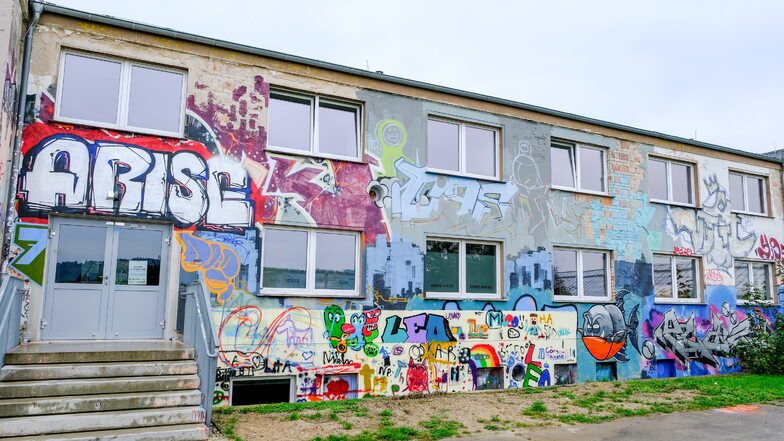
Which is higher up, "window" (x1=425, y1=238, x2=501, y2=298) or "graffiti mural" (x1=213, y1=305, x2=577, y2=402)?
"window" (x1=425, y1=238, x2=501, y2=298)

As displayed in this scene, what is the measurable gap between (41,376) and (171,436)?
1.84 meters

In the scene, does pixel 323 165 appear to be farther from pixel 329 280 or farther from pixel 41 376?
pixel 41 376

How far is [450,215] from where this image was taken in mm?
11562

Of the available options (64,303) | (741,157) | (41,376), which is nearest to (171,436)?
(41,376)

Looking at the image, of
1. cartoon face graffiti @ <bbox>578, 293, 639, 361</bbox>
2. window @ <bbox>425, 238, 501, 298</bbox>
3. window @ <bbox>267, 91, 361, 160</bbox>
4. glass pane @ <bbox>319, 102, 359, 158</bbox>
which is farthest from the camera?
cartoon face graffiti @ <bbox>578, 293, 639, 361</bbox>

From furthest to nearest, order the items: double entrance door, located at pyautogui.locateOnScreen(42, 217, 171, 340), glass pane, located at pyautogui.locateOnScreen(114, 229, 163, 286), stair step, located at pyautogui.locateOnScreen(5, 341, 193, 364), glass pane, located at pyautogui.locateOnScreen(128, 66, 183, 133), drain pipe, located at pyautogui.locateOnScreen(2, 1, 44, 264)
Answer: glass pane, located at pyautogui.locateOnScreen(128, 66, 183, 133)
glass pane, located at pyautogui.locateOnScreen(114, 229, 163, 286)
double entrance door, located at pyautogui.locateOnScreen(42, 217, 171, 340)
drain pipe, located at pyautogui.locateOnScreen(2, 1, 44, 264)
stair step, located at pyautogui.locateOnScreen(5, 341, 193, 364)

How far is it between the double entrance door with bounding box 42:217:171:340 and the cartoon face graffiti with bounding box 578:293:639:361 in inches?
338

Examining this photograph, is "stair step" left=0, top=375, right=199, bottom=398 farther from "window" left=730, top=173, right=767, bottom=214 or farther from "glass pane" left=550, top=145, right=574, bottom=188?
"window" left=730, top=173, right=767, bottom=214

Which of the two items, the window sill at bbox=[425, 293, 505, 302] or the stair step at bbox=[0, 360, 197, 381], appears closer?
the stair step at bbox=[0, 360, 197, 381]

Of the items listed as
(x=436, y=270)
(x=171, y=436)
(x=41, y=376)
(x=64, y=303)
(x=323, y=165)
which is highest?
(x=323, y=165)

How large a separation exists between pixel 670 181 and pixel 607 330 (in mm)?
4573

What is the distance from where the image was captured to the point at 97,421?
21.9ft

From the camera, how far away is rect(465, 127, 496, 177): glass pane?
1227cm

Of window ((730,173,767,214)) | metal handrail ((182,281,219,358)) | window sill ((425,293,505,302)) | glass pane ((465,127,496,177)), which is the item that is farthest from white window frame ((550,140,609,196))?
metal handrail ((182,281,219,358))
